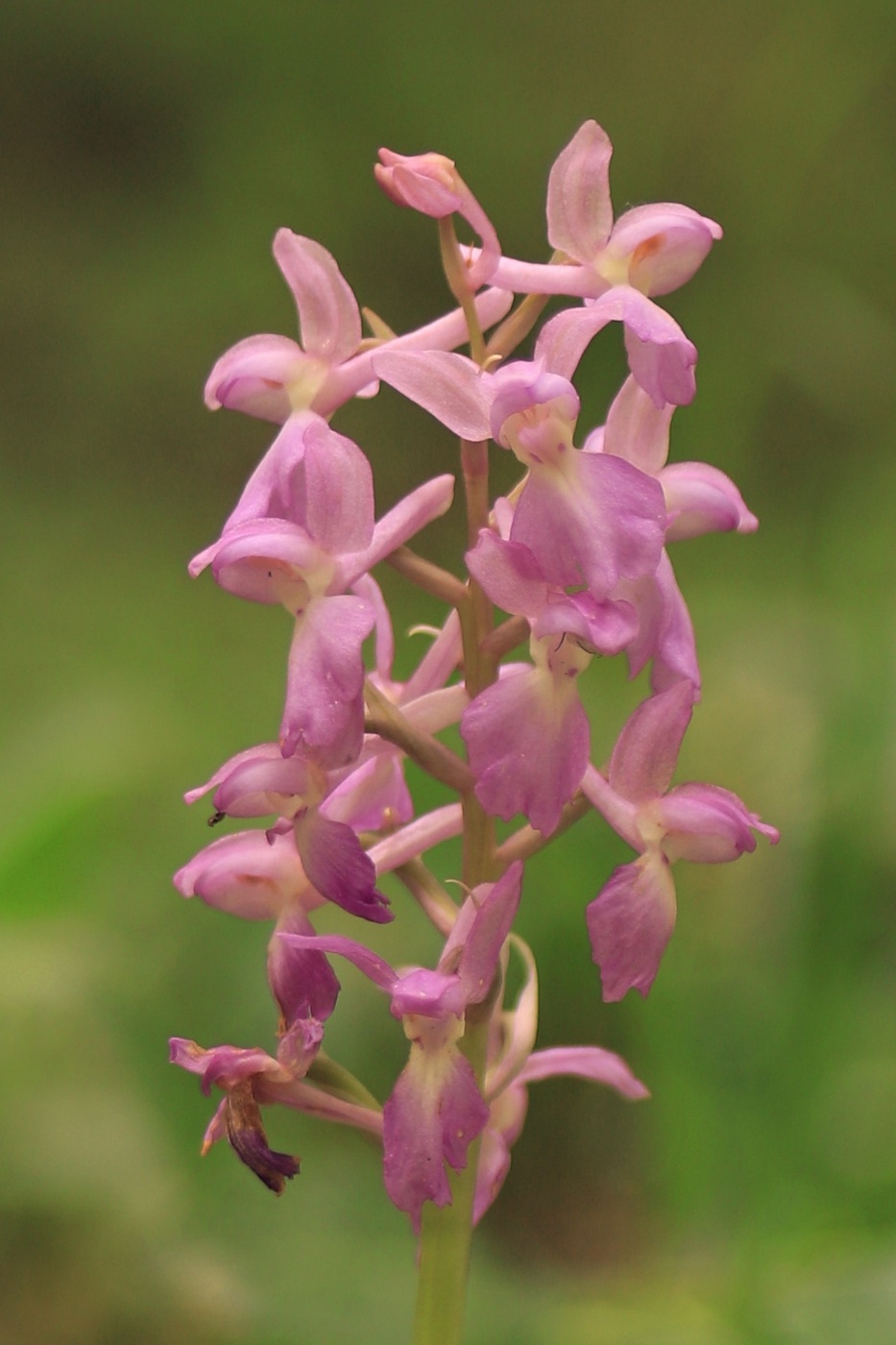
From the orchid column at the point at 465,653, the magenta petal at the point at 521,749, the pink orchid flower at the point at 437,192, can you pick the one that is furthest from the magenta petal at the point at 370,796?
the pink orchid flower at the point at 437,192

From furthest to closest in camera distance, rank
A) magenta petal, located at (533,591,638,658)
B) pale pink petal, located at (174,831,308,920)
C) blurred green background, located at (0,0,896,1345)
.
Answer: blurred green background, located at (0,0,896,1345)
pale pink petal, located at (174,831,308,920)
magenta petal, located at (533,591,638,658)

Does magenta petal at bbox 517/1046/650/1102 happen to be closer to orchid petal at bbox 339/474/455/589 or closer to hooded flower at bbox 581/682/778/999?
hooded flower at bbox 581/682/778/999

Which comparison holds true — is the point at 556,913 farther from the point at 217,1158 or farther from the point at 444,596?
the point at 444,596

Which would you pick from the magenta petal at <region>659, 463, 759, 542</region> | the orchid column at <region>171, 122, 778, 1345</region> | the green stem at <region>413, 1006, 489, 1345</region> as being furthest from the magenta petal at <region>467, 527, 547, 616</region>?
the green stem at <region>413, 1006, 489, 1345</region>

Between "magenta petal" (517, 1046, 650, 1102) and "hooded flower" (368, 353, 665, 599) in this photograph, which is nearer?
"hooded flower" (368, 353, 665, 599)

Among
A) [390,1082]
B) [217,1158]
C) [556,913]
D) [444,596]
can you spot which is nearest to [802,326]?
[556,913]

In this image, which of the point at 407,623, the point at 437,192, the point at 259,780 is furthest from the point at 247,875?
the point at 407,623
